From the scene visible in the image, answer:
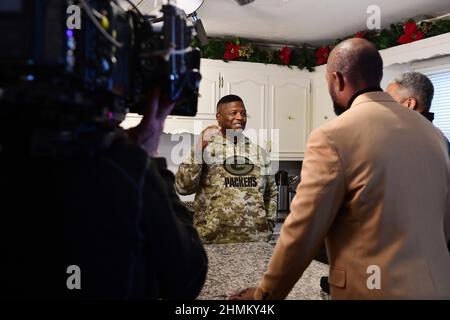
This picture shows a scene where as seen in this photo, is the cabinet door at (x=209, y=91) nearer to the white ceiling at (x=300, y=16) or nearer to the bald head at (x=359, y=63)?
the white ceiling at (x=300, y=16)

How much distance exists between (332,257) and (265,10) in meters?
2.15

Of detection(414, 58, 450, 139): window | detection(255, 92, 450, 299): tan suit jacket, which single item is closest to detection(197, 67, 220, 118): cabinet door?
detection(414, 58, 450, 139): window

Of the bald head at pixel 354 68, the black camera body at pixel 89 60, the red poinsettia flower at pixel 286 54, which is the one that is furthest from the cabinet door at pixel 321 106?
the black camera body at pixel 89 60

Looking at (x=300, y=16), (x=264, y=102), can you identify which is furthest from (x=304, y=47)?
(x=300, y=16)

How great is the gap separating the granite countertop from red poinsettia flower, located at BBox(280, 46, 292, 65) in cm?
244

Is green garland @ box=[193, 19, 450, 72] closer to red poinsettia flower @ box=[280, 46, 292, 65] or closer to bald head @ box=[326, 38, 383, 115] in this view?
red poinsettia flower @ box=[280, 46, 292, 65]

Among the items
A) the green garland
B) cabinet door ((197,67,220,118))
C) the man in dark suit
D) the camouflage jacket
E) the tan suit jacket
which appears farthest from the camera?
cabinet door ((197,67,220,118))

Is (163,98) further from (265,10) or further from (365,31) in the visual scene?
(365,31)

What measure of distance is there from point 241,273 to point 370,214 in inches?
18.0

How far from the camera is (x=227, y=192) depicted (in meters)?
1.95

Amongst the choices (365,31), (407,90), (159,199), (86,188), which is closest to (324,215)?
(159,199)

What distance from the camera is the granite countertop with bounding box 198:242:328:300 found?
42.5 inches

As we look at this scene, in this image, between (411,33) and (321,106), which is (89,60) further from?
(321,106)

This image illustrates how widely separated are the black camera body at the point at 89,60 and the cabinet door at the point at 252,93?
2.76m
